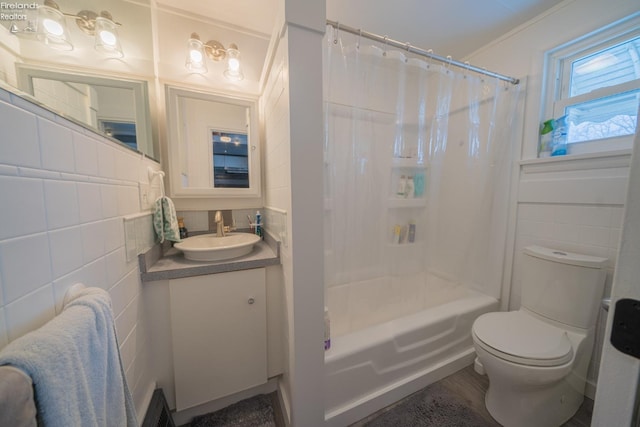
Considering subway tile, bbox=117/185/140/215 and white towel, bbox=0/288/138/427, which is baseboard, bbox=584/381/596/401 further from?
subway tile, bbox=117/185/140/215

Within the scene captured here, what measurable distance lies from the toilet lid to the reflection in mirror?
1935 millimetres

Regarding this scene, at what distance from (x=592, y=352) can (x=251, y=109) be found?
8.70ft

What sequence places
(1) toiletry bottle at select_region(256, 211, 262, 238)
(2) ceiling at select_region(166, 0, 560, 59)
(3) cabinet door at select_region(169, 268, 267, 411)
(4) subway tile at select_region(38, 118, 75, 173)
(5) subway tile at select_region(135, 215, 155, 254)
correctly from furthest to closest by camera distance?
(1) toiletry bottle at select_region(256, 211, 262, 238), (2) ceiling at select_region(166, 0, 560, 59), (3) cabinet door at select_region(169, 268, 267, 411), (5) subway tile at select_region(135, 215, 155, 254), (4) subway tile at select_region(38, 118, 75, 173)

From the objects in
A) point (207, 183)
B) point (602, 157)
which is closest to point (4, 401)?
point (207, 183)

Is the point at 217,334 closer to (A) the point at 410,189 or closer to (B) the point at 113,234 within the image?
(B) the point at 113,234

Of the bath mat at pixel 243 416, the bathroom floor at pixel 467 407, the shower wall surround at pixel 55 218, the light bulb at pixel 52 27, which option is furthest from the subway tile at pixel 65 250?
the bathroom floor at pixel 467 407

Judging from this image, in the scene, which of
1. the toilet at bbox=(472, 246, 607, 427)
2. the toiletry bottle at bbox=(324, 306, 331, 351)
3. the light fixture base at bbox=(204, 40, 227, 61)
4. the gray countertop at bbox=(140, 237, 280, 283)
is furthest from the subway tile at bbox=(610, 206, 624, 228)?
the light fixture base at bbox=(204, 40, 227, 61)

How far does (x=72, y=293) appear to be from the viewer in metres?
0.54

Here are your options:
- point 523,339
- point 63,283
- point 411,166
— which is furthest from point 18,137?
point 523,339

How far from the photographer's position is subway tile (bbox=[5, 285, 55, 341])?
1.32 ft

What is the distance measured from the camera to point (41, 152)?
49 centimetres

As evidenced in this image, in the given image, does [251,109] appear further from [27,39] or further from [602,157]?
[602,157]

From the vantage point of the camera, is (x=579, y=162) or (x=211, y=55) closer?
(x=579, y=162)

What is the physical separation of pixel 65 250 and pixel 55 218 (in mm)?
89
